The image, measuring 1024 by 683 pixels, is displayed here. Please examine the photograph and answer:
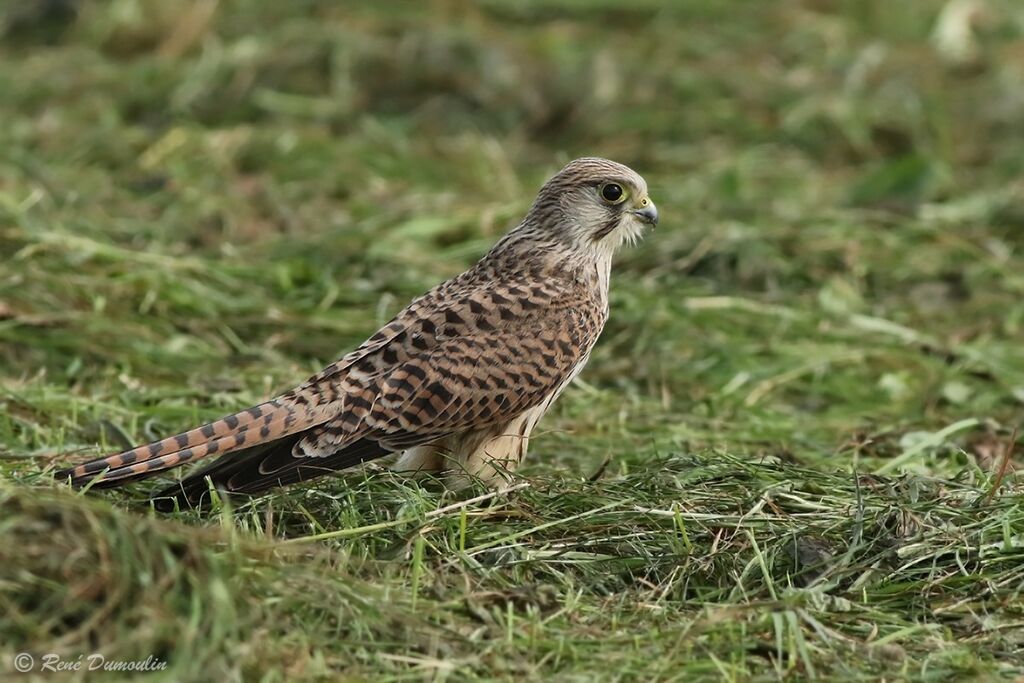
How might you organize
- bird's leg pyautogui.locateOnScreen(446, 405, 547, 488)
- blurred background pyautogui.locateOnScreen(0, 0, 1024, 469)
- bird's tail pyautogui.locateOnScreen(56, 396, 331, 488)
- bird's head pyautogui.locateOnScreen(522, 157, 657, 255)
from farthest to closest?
1. blurred background pyautogui.locateOnScreen(0, 0, 1024, 469)
2. bird's head pyautogui.locateOnScreen(522, 157, 657, 255)
3. bird's leg pyautogui.locateOnScreen(446, 405, 547, 488)
4. bird's tail pyautogui.locateOnScreen(56, 396, 331, 488)

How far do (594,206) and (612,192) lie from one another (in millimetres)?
91

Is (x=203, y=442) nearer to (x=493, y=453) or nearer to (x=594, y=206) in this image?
(x=493, y=453)

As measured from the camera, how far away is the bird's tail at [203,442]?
4.95 m

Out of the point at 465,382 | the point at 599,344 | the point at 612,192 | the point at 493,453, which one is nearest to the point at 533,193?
the point at 599,344

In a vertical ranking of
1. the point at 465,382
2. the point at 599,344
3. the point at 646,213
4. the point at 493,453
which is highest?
the point at 646,213

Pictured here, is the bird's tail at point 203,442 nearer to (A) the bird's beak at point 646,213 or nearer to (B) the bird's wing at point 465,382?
(B) the bird's wing at point 465,382

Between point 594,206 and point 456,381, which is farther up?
point 594,206

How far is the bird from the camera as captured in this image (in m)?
5.13

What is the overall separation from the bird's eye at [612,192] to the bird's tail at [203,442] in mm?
1584

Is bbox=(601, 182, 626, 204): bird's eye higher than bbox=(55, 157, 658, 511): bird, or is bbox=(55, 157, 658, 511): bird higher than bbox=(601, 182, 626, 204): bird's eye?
bbox=(601, 182, 626, 204): bird's eye

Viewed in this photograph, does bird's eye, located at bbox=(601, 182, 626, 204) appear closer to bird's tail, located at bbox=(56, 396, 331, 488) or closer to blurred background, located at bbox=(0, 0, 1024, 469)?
blurred background, located at bbox=(0, 0, 1024, 469)

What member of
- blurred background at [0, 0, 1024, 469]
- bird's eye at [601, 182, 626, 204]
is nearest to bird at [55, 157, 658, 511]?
bird's eye at [601, 182, 626, 204]

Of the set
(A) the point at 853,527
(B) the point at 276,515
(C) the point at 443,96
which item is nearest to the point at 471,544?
(B) the point at 276,515

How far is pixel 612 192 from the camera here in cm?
638
